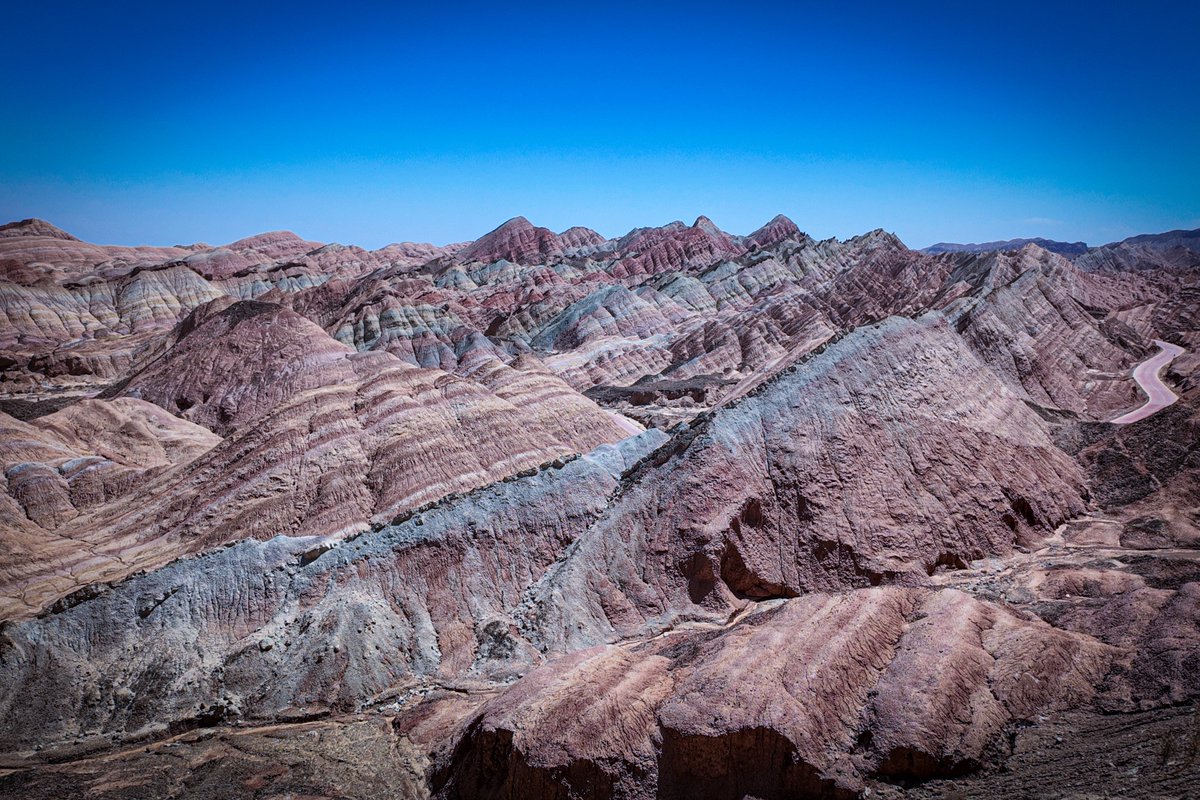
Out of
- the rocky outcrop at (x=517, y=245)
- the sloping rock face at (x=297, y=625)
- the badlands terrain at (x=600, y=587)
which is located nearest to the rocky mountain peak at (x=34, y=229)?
the rocky outcrop at (x=517, y=245)

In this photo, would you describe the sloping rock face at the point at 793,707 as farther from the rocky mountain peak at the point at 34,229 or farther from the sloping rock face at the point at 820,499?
the rocky mountain peak at the point at 34,229

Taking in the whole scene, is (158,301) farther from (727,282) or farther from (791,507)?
(791,507)

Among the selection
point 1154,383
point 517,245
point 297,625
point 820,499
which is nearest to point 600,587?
point 820,499

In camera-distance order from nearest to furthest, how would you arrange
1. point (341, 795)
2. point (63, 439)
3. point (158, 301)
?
point (341, 795) < point (63, 439) < point (158, 301)

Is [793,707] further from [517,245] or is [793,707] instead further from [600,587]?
[517,245]

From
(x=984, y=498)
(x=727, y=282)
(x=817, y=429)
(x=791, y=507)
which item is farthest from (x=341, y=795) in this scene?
(x=727, y=282)

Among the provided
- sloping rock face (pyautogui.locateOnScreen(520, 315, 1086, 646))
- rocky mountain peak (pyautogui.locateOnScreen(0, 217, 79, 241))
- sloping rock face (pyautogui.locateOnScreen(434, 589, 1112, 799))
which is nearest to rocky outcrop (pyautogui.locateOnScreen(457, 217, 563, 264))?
rocky mountain peak (pyautogui.locateOnScreen(0, 217, 79, 241))

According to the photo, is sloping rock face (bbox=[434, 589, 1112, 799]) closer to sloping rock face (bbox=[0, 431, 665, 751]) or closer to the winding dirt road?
sloping rock face (bbox=[0, 431, 665, 751])
